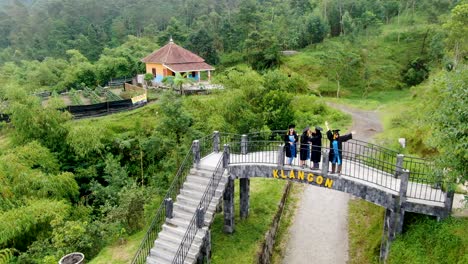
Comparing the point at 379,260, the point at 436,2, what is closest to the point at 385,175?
the point at 379,260

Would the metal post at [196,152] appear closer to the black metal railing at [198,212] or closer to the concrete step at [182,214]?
the black metal railing at [198,212]

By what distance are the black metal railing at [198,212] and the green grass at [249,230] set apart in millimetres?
1526

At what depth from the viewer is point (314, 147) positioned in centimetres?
1192

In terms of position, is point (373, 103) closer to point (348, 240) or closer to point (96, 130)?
point (348, 240)

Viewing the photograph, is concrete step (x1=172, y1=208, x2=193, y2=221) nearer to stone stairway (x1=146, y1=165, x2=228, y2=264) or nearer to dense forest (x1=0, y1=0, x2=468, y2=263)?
stone stairway (x1=146, y1=165, x2=228, y2=264)

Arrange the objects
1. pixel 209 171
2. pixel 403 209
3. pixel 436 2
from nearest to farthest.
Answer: pixel 403 209
pixel 209 171
pixel 436 2

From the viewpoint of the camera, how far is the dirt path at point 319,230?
46.0ft

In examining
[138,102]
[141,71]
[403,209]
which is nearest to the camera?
[403,209]

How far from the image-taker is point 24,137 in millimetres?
20125

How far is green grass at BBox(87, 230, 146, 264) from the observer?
12.8 m

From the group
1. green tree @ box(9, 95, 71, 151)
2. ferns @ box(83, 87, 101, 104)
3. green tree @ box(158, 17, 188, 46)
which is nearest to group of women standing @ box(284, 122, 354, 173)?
green tree @ box(9, 95, 71, 151)

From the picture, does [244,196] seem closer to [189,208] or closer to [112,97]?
[189,208]

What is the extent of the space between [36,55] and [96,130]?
43850mm

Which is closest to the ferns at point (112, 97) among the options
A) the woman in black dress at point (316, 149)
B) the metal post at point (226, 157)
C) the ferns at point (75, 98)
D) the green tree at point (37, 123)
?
the ferns at point (75, 98)
